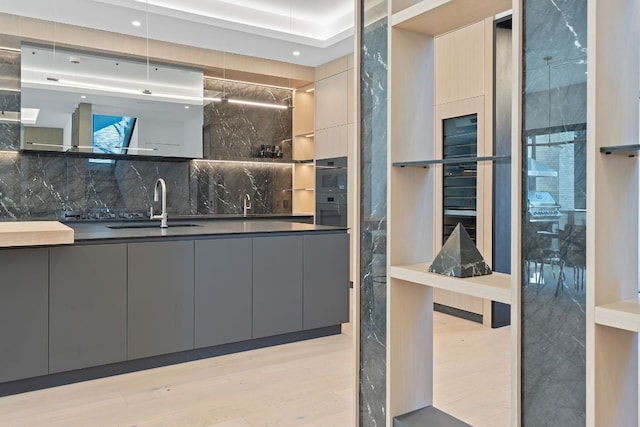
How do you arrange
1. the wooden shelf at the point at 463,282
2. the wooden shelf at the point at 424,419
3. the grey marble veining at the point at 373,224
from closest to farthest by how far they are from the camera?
1. the wooden shelf at the point at 463,282
2. the wooden shelf at the point at 424,419
3. the grey marble veining at the point at 373,224

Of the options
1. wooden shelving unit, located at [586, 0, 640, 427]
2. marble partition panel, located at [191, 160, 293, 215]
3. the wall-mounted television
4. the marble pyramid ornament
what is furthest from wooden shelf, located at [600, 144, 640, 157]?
marble partition panel, located at [191, 160, 293, 215]

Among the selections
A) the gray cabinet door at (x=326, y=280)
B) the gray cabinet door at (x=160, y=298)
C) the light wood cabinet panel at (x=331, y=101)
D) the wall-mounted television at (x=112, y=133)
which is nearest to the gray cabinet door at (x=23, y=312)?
the gray cabinet door at (x=160, y=298)

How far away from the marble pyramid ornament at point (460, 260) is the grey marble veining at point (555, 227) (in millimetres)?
285

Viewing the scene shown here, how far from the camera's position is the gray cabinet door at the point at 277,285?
3492mm

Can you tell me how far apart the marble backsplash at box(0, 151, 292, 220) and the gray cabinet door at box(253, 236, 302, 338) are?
8.88 feet

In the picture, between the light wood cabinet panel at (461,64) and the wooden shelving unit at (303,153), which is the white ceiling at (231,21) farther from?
the light wood cabinet panel at (461,64)

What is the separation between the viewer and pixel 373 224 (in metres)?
1.83

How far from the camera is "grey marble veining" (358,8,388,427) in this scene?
178cm

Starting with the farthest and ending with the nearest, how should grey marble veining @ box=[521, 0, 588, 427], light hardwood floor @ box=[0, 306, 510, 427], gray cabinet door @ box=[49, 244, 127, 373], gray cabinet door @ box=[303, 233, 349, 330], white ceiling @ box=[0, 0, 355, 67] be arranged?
1. white ceiling @ box=[0, 0, 355, 67]
2. gray cabinet door @ box=[303, 233, 349, 330]
3. gray cabinet door @ box=[49, 244, 127, 373]
4. light hardwood floor @ box=[0, 306, 510, 427]
5. grey marble veining @ box=[521, 0, 588, 427]

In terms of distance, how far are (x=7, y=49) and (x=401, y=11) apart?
15.7 ft

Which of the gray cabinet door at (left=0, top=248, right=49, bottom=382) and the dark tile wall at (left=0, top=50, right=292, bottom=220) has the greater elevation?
the dark tile wall at (left=0, top=50, right=292, bottom=220)

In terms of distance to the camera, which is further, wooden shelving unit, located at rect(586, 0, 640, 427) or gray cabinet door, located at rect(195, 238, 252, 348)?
gray cabinet door, located at rect(195, 238, 252, 348)

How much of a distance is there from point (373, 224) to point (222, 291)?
6.01 feet

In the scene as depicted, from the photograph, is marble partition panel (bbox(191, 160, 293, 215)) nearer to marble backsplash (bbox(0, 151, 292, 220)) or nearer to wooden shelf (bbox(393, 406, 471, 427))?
marble backsplash (bbox(0, 151, 292, 220))
